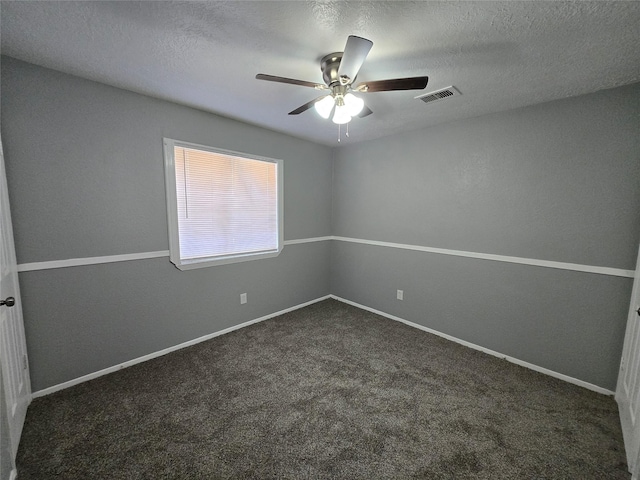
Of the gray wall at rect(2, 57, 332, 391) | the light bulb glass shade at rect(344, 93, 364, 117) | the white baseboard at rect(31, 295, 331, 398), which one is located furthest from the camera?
the white baseboard at rect(31, 295, 331, 398)

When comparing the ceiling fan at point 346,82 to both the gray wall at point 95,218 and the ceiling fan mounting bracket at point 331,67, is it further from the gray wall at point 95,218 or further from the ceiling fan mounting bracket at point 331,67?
the gray wall at point 95,218

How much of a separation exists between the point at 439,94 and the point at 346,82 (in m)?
1.01

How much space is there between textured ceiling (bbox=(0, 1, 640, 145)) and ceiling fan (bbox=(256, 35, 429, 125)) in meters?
0.12

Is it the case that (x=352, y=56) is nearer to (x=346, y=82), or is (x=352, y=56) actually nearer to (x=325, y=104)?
(x=346, y=82)

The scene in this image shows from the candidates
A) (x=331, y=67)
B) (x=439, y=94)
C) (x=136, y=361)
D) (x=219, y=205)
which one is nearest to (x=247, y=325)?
(x=136, y=361)

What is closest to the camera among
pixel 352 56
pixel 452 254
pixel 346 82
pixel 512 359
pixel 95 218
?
pixel 352 56

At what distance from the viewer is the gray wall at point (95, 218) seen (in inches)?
69.7

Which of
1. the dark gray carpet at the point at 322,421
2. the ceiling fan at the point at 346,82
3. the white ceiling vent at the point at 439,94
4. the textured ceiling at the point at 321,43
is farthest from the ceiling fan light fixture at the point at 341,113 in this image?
the dark gray carpet at the point at 322,421

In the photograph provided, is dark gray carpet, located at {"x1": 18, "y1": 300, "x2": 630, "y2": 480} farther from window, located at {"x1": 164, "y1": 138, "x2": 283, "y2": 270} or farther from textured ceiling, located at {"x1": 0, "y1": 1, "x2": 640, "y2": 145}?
textured ceiling, located at {"x1": 0, "y1": 1, "x2": 640, "y2": 145}

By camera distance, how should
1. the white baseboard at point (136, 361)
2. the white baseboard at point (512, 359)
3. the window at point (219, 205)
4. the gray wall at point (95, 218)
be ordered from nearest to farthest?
the gray wall at point (95, 218), the white baseboard at point (136, 361), the white baseboard at point (512, 359), the window at point (219, 205)

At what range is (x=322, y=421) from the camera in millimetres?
1724

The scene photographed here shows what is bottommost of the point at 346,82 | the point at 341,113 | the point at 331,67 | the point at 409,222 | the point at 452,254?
Answer: the point at 452,254

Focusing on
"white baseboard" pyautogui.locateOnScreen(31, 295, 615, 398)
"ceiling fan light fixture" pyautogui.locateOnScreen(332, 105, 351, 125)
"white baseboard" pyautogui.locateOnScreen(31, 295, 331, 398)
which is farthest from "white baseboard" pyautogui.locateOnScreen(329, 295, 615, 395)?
"ceiling fan light fixture" pyautogui.locateOnScreen(332, 105, 351, 125)

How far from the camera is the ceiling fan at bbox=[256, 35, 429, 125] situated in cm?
127
